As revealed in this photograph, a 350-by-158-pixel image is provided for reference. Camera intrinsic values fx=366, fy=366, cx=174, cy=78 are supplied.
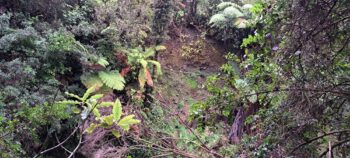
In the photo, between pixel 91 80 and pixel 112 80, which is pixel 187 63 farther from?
pixel 91 80

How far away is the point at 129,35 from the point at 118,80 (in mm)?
1248

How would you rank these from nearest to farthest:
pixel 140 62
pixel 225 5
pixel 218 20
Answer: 1. pixel 140 62
2. pixel 218 20
3. pixel 225 5

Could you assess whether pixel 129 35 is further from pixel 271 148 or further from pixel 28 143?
pixel 271 148

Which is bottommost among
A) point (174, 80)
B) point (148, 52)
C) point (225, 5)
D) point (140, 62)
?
point (174, 80)

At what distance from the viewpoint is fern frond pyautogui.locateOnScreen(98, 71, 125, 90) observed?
735cm

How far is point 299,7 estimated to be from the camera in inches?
95.2

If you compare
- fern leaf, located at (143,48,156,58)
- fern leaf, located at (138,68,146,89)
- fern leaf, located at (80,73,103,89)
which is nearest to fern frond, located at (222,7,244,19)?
fern leaf, located at (143,48,156,58)

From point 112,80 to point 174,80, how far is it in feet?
11.4

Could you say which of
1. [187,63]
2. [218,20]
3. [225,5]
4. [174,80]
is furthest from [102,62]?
[225,5]

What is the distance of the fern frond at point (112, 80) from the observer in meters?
7.35

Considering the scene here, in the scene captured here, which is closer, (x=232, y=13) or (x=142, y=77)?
(x=142, y=77)

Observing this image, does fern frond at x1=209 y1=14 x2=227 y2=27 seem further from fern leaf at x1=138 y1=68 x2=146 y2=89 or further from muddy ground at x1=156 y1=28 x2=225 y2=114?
fern leaf at x1=138 y1=68 x2=146 y2=89

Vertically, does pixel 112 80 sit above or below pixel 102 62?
below

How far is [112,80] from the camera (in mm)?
7398
